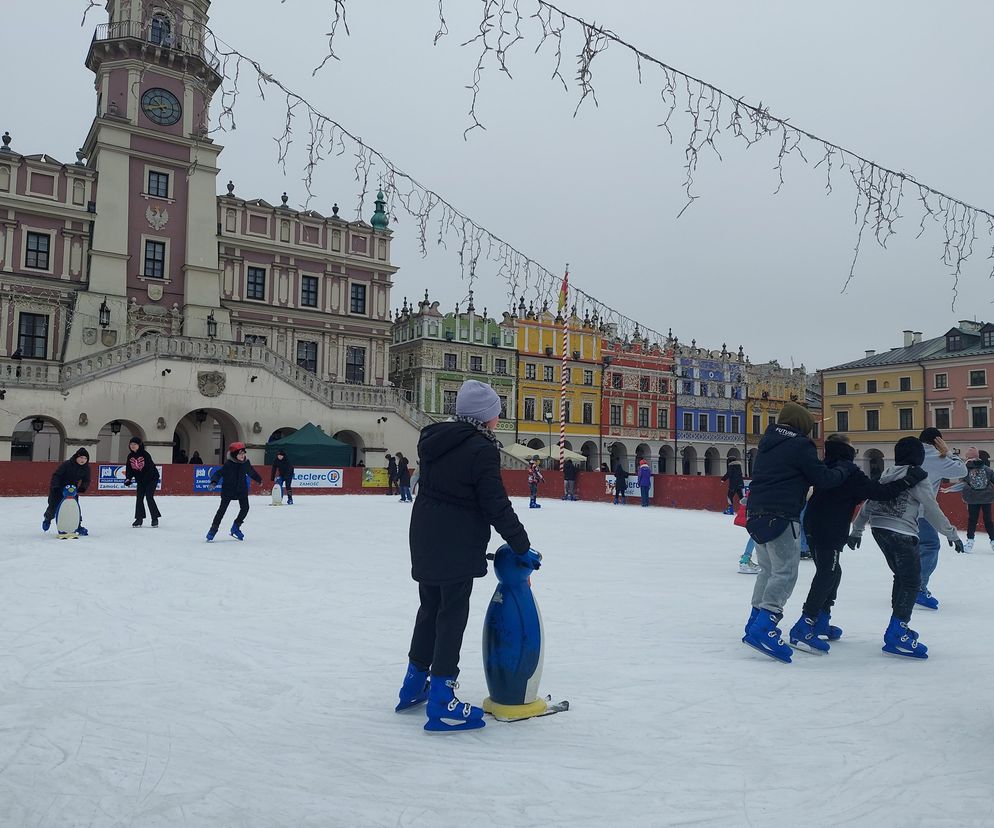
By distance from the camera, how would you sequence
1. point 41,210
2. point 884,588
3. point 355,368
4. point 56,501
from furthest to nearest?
point 355,368, point 41,210, point 56,501, point 884,588

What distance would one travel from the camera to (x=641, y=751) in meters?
3.64

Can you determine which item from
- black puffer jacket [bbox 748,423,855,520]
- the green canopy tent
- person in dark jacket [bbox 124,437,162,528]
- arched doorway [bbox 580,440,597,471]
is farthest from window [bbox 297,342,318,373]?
black puffer jacket [bbox 748,423,855,520]

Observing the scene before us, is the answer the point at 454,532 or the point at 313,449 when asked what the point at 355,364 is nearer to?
the point at 313,449

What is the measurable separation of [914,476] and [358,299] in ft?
118

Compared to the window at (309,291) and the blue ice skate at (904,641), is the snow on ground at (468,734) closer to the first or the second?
the blue ice skate at (904,641)

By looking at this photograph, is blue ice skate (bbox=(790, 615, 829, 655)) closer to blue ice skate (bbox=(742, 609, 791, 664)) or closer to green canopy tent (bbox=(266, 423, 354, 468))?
blue ice skate (bbox=(742, 609, 791, 664))

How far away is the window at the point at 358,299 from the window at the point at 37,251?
44.2ft

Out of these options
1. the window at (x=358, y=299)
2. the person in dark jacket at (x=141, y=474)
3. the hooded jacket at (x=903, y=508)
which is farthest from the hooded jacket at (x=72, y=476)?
the window at (x=358, y=299)

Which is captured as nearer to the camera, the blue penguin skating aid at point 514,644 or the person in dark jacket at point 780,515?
the blue penguin skating aid at point 514,644

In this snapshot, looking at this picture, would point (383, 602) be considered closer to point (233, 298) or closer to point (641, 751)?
point (641, 751)

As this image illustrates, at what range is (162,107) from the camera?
32844 mm

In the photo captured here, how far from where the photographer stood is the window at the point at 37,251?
30.9 metres

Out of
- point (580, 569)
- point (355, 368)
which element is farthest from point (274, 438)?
point (580, 569)

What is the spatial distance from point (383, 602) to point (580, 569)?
3.41 meters
